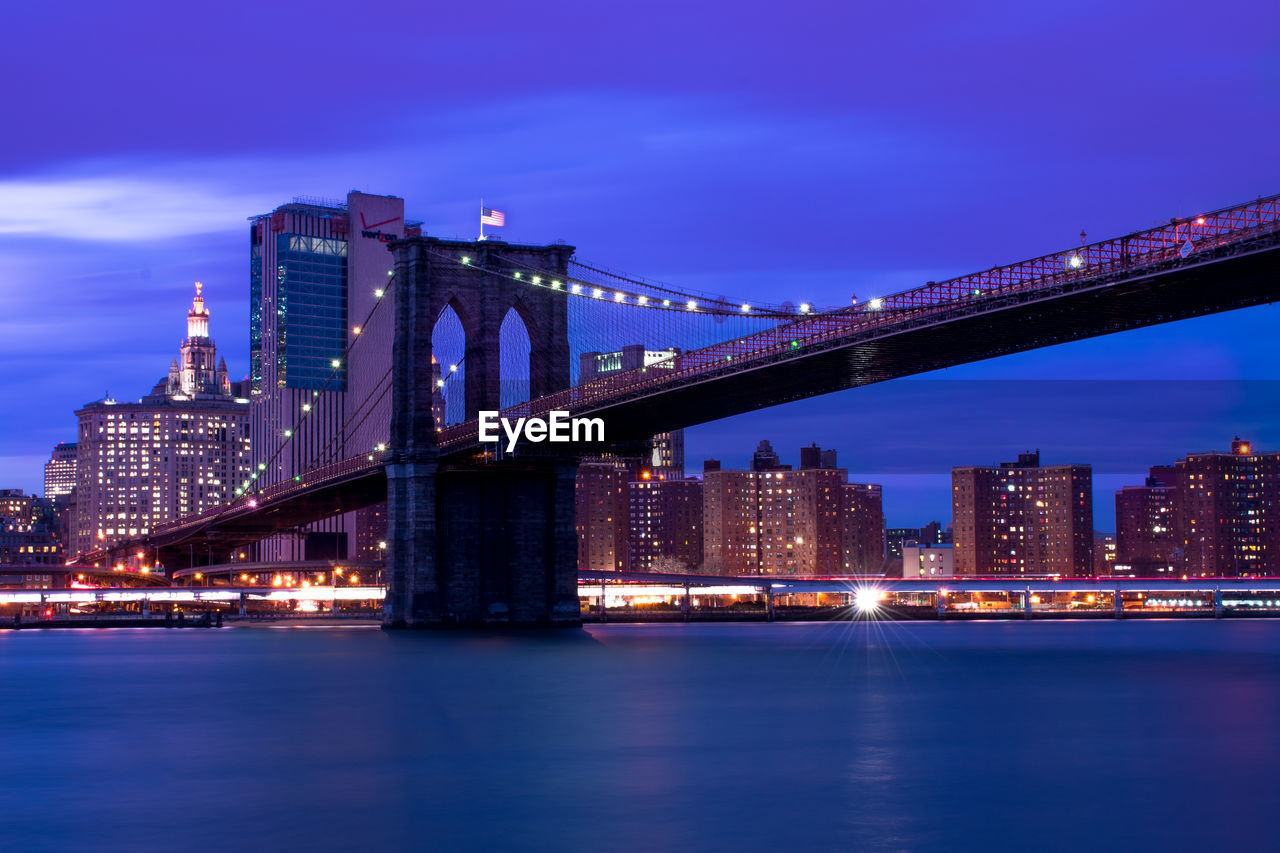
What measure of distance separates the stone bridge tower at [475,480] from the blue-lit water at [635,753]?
38.5 ft

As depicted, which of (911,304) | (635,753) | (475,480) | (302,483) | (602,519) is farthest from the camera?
(602,519)

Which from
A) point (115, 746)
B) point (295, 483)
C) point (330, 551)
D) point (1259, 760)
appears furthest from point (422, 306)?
point (330, 551)

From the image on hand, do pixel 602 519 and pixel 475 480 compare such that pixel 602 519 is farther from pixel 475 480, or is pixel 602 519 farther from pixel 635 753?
pixel 635 753

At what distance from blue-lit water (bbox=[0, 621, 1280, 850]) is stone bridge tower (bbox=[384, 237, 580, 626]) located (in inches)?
462

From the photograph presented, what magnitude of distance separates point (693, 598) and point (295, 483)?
197 ft

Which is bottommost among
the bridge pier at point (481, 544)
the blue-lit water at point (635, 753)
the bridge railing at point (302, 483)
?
the blue-lit water at point (635, 753)

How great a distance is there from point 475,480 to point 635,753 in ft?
132

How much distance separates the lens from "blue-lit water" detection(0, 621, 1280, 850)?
21500 mm

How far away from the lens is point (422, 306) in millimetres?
68688

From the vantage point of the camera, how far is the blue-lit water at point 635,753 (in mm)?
21500

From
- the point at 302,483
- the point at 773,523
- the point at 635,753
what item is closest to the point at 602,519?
the point at 773,523

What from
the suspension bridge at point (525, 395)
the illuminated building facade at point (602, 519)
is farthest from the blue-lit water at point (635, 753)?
the illuminated building facade at point (602, 519)

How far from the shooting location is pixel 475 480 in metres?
69.1

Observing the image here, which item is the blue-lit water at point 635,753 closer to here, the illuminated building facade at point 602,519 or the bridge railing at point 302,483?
the bridge railing at point 302,483
